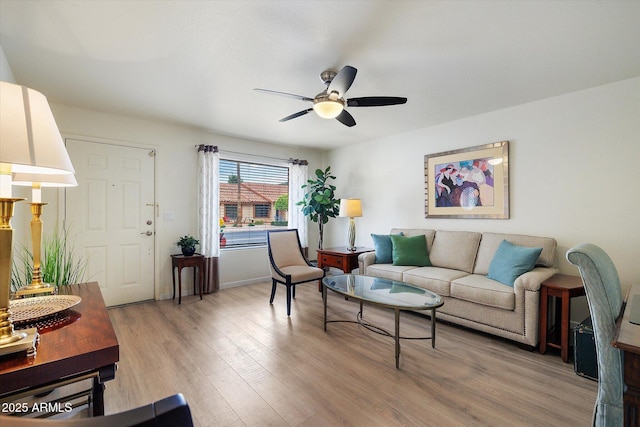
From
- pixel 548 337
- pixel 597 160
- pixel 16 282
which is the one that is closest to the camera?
pixel 16 282

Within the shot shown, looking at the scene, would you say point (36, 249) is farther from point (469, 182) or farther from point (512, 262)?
point (469, 182)

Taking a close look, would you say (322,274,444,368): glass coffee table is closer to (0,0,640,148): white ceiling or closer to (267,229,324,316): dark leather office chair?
(267,229,324,316): dark leather office chair

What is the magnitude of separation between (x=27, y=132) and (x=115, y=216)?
3.36 metres

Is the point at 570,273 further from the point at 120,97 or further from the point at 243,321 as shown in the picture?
the point at 120,97

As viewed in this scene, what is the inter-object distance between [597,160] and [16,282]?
16.5 ft

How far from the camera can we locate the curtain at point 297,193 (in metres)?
5.30

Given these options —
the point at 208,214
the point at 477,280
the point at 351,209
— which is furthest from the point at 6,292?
the point at 351,209

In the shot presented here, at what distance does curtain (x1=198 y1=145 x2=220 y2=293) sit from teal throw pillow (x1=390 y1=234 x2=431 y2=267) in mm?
2608

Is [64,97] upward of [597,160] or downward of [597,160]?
upward

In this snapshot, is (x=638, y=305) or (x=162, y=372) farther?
(x=162, y=372)

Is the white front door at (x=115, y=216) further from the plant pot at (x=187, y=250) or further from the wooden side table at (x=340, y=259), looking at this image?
the wooden side table at (x=340, y=259)

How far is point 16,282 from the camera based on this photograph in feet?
6.80

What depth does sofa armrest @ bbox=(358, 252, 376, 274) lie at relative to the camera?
388cm

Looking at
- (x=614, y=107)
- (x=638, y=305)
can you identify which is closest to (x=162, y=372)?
(x=638, y=305)
